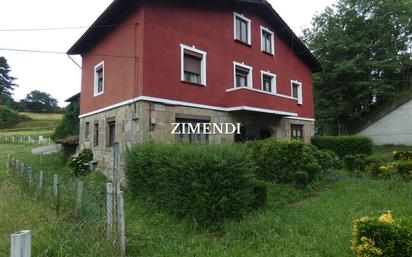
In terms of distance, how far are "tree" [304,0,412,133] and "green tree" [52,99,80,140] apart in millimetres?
19111

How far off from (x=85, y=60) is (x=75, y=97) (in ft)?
16.1

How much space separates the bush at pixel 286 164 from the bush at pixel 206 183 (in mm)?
2478

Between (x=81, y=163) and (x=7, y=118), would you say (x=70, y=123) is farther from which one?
(x=7, y=118)

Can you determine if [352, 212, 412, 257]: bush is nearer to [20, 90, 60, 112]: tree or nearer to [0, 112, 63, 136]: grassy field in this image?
[0, 112, 63, 136]: grassy field

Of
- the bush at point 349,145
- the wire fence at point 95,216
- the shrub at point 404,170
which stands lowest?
the wire fence at point 95,216

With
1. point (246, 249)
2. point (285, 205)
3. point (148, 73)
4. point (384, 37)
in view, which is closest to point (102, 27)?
point (148, 73)

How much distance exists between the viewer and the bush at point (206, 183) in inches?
229

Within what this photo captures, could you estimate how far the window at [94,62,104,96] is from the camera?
13.3m

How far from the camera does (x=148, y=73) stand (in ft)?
33.9

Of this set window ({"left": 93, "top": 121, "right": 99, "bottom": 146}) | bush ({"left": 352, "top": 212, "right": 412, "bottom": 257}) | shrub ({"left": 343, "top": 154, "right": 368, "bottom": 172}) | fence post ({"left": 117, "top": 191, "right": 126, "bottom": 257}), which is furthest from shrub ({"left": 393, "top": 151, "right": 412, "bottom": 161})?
window ({"left": 93, "top": 121, "right": 99, "bottom": 146})

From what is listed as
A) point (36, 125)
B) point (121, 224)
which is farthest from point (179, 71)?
point (36, 125)

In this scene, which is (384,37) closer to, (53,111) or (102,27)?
(102,27)

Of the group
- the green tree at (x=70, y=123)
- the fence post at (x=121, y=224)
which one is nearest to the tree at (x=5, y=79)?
the green tree at (x=70, y=123)

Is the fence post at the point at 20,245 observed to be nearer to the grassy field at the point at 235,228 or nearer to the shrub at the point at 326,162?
the grassy field at the point at 235,228
